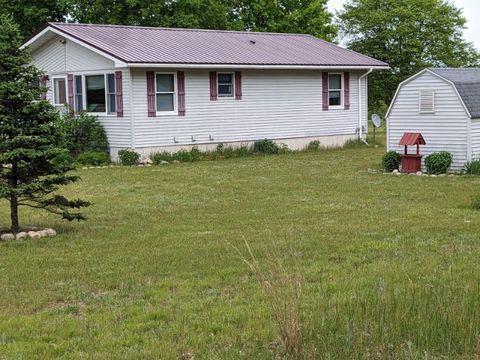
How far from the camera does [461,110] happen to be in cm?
1524

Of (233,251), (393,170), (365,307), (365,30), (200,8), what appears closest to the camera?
(365,307)

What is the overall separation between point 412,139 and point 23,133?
30.0 ft

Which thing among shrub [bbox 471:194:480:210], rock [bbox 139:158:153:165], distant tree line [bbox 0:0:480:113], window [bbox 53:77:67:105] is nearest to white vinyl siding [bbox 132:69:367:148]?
rock [bbox 139:158:153:165]

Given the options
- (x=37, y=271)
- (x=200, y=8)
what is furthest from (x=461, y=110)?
(x=200, y=8)

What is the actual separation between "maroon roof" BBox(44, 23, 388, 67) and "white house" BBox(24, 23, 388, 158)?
42 millimetres

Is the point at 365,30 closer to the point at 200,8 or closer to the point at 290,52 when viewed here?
the point at 200,8

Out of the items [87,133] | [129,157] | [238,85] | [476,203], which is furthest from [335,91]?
[476,203]

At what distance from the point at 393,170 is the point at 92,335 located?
12.0m

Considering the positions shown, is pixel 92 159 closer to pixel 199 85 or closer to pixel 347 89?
pixel 199 85

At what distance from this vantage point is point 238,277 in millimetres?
6770

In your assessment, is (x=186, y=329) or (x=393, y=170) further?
(x=393, y=170)

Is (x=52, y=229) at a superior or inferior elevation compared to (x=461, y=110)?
inferior

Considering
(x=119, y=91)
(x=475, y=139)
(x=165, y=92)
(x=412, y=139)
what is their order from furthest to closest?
(x=165, y=92)
(x=119, y=91)
(x=412, y=139)
(x=475, y=139)

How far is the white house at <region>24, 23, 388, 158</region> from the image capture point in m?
19.8
